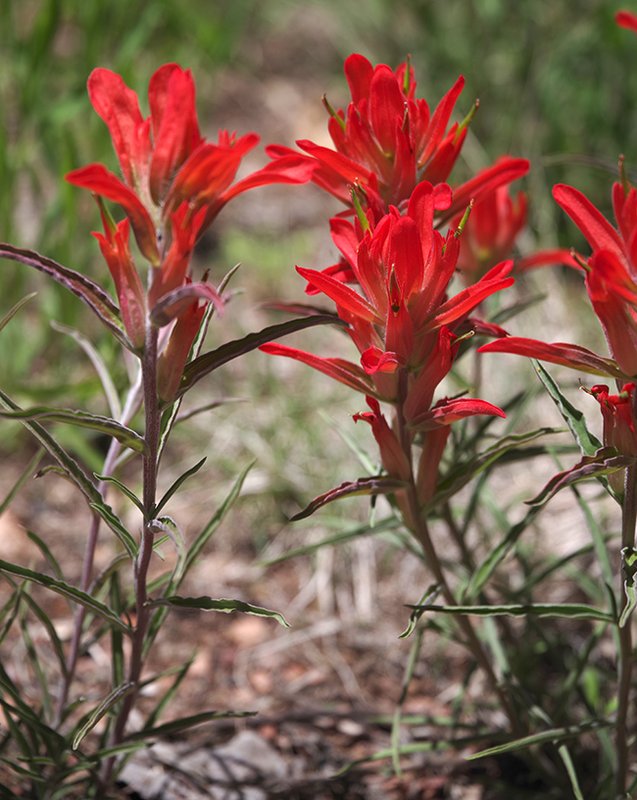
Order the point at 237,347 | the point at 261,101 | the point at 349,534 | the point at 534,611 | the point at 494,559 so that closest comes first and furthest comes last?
the point at 237,347 → the point at 534,611 → the point at 494,559 → the point at 349,534 → the point at 261,101

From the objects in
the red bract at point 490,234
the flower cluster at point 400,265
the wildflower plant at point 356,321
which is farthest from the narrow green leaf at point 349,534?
the red bract at point 490,234

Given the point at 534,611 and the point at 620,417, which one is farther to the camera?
the point at 534,611

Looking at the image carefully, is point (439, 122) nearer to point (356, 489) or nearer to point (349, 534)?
point (356, 489)

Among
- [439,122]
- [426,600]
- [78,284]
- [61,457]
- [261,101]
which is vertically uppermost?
[261,101]

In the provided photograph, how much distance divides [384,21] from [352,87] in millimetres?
2506

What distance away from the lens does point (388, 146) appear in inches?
37.0

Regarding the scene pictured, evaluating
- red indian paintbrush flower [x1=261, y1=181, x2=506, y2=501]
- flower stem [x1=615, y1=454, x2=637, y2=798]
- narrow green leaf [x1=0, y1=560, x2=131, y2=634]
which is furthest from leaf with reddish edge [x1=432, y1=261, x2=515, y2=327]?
narrow green leaf [x1=0, y1=560, x2=131, y2=634]

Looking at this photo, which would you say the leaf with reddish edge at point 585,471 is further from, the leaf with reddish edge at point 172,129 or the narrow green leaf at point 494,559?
the leaf with reddish edge at point 172,129

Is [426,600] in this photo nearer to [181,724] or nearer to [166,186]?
[181,724]

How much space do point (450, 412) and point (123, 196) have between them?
1.20 ft

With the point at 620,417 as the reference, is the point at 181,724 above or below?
below

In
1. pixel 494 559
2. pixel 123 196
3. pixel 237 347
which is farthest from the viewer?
pixel 494 559

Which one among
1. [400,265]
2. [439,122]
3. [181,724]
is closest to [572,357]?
[400,265]

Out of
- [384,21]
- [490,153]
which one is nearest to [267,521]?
[490,153]
